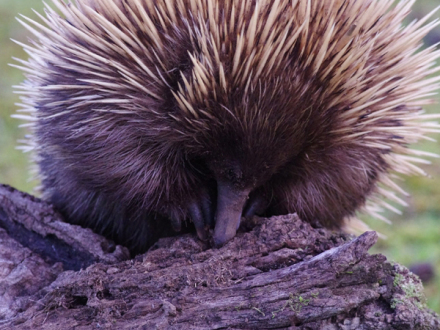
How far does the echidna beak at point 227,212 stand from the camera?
1.96 meters

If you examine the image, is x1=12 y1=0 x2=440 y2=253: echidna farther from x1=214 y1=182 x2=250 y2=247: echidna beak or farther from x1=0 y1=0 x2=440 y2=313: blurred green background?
x1=0 y1=0 x2=440 y2=313: blurred green background

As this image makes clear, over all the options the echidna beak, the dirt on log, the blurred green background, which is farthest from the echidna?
the blurred green background

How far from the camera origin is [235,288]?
66.4 inches

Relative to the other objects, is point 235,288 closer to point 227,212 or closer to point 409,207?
point 227,212

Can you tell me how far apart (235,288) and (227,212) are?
0.37 meters

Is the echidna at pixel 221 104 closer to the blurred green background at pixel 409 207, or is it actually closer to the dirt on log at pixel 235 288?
the dirt on log at pixel 235 288

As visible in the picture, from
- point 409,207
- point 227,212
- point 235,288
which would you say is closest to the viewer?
point 235,288

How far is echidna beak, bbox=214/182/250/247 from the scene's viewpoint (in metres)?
1.96

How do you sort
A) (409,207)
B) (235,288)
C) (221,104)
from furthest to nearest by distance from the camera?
(409,207), (221,104), (235,288)

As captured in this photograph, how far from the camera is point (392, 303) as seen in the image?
1.62 meters

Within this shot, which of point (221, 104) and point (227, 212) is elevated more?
point (221, 104)

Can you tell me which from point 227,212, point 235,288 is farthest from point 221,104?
point 235,288

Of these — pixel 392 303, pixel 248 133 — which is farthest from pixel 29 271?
pixel 392 303

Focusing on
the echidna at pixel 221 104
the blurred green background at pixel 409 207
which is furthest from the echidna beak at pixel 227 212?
the blurred green background at pixel 409 207
